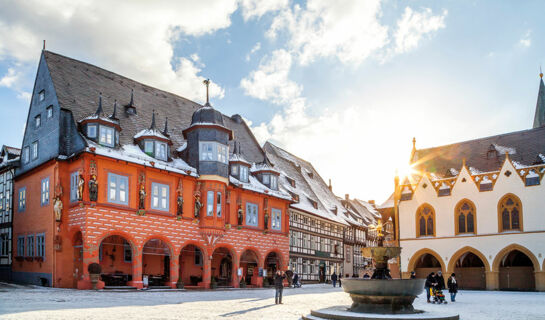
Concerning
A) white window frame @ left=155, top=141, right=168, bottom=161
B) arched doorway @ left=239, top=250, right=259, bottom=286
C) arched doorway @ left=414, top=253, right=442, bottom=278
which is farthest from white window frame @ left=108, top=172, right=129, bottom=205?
arched doorway @ left=414, top=253, right=442, bottom=278

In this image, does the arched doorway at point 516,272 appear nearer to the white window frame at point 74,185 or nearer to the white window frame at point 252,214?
the white window frame at point 252,214

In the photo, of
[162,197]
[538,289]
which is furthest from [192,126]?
[538,289]

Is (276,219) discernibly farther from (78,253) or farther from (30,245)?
(30,245)

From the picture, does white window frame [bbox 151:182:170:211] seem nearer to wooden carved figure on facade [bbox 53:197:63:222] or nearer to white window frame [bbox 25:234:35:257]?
wooden carved figure on facade [bbox 53:197:63:222]

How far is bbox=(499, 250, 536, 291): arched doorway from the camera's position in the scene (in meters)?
39.5

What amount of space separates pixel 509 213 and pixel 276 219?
17467 mm

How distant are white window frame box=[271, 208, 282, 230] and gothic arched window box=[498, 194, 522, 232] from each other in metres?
16.5

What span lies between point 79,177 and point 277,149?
3202cm

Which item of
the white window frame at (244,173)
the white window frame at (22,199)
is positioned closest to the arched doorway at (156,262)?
the white window frame at (244,173)

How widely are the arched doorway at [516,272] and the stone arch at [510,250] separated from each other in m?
1.08

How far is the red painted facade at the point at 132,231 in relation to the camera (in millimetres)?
28828

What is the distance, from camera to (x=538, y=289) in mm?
37594

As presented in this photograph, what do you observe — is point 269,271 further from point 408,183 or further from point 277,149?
point 277,149

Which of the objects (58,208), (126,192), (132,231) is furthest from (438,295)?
(58,208)
